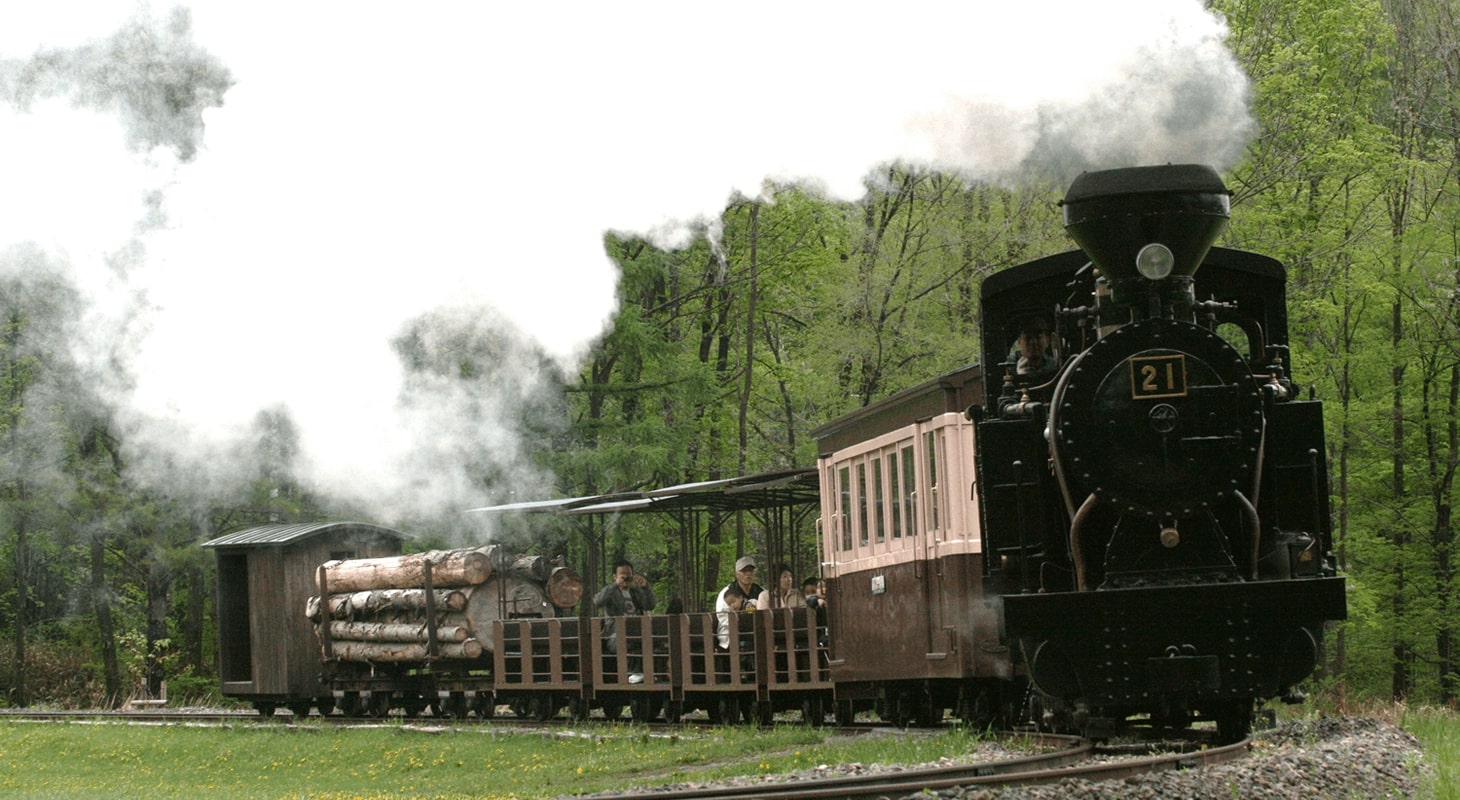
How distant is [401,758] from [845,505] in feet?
13.7

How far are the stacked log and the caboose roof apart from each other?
0.81 m

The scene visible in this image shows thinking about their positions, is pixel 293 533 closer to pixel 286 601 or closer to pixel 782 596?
pixel 286 601

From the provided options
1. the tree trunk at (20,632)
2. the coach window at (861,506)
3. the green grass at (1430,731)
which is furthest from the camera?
the tree trunk at (20,632)

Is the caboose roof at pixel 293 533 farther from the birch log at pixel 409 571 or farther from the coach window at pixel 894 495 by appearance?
the coach window at pixel 894 495

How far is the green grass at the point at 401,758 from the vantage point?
11.0 metres

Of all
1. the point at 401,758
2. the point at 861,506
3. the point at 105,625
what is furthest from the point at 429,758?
the point at 105,625

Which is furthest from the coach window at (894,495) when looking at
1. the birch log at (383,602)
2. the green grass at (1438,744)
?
the birch log at (383,602)

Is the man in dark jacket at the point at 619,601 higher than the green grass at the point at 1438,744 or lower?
higher

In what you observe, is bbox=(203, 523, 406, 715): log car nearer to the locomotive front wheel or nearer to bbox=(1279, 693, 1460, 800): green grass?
bbox=(1279, 693, 1460, 800): green grass

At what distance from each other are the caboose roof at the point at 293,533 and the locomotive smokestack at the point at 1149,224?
13484 millimetres

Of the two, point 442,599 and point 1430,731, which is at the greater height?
point 442,599

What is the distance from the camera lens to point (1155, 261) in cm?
881

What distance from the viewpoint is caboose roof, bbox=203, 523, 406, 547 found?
2036cm

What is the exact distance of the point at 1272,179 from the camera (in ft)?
75.3
